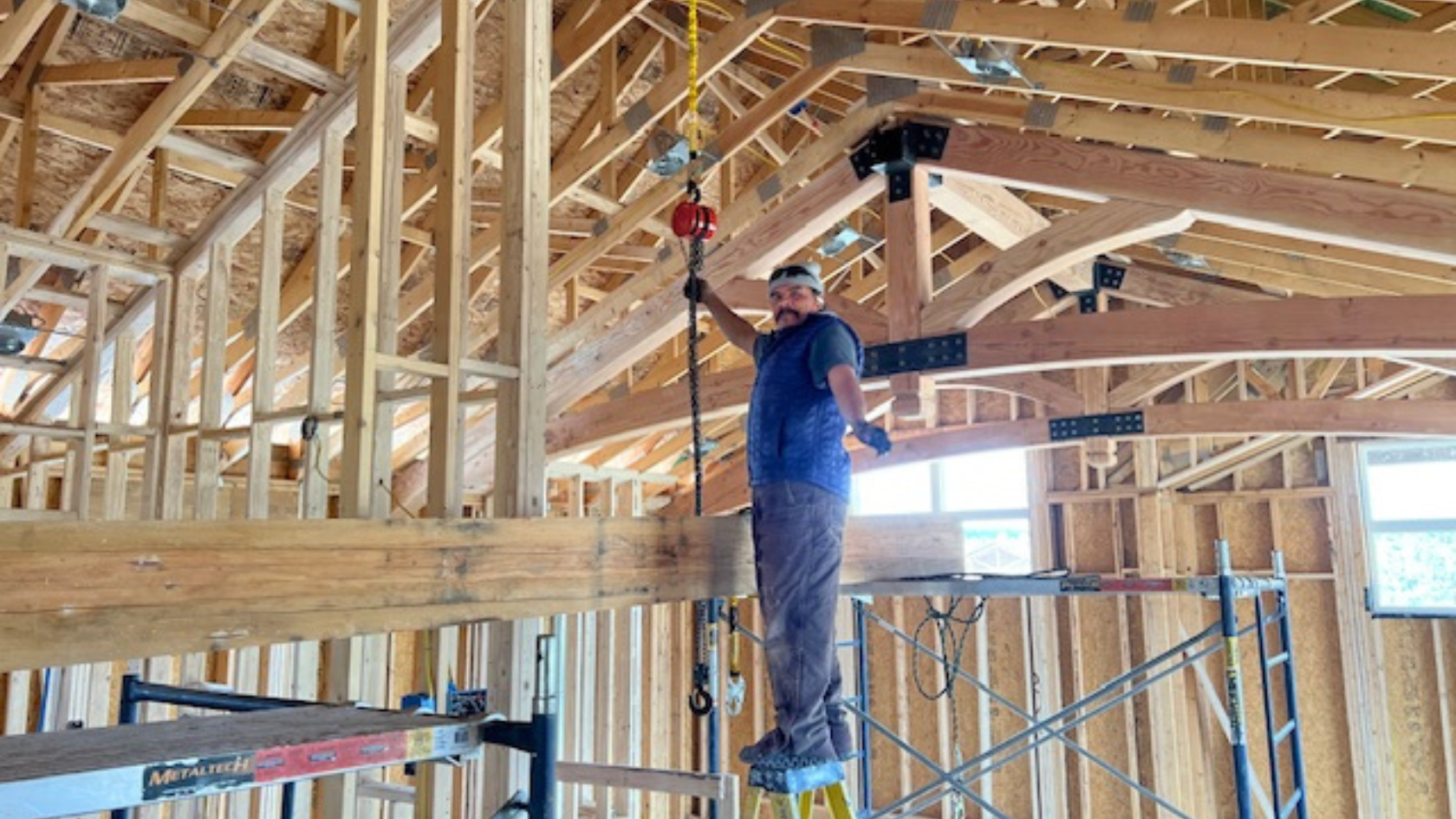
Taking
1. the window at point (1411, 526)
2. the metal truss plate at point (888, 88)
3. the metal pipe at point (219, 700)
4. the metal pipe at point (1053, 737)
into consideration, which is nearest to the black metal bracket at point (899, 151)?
the metal truss plate at point (888, 88)

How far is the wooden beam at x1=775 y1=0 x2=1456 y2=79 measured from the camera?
A: 2988mm

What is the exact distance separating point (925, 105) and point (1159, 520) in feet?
16.5

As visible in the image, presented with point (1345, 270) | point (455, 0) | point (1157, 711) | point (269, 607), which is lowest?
point (1157, 711)

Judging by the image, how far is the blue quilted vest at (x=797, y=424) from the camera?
2564mm

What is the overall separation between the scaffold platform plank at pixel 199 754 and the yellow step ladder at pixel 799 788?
0.85 m

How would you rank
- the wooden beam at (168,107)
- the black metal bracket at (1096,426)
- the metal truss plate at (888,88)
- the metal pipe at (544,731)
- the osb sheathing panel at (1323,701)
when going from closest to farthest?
the metal pipe at (544,731) → the wooden beam at (168,107) → the metal truss plate at (888,88) → the black metal bracket at (1096,426) → the osb sheathing panel at (1323,701)

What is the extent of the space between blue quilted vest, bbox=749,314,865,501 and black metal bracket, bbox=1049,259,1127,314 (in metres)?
4.76

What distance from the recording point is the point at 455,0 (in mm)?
3330

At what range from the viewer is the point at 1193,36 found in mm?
3258

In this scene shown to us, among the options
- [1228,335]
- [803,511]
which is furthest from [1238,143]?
[803,511]

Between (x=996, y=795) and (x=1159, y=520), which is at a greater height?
(x=1159, y=520)

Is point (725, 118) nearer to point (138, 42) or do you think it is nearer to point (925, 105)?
point (925, 105)

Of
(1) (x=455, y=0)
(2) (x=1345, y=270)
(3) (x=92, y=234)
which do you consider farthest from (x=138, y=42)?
(2) (x=1345, y=270)

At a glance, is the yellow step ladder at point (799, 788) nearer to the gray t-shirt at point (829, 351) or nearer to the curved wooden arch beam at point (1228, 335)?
the gray t-shirt at point (829, 351)
